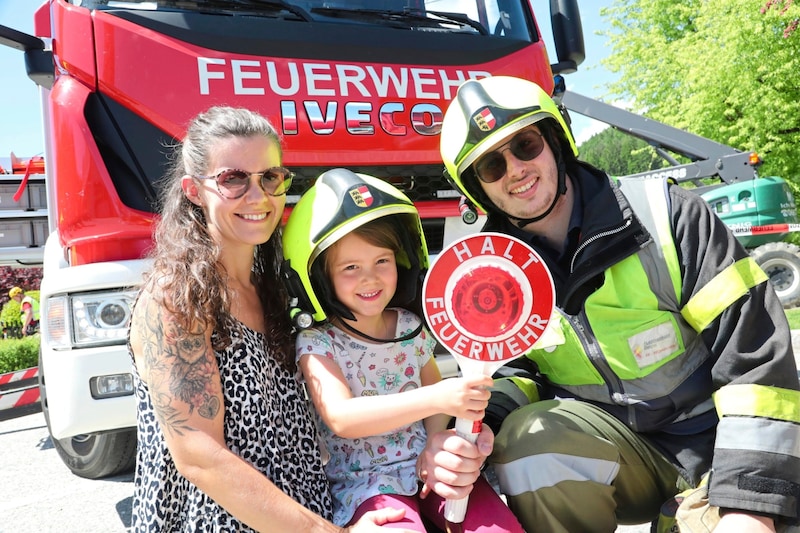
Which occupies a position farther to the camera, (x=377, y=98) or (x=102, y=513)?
(x=102, y=513)

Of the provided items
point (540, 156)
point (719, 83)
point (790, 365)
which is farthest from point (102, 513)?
point (719, 83)

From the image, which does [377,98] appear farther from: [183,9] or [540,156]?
[540,156]

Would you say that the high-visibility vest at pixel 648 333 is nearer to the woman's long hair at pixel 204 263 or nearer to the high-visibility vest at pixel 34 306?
the woman's long hair at pixel 204 263

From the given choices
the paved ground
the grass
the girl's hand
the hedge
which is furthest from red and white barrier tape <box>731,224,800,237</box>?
the hedge

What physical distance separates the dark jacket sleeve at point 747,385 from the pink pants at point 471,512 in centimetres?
53

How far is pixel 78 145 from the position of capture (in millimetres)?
2777

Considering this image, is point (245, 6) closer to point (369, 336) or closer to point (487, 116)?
point (487, 116)

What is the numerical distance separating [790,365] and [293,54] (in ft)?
7.50

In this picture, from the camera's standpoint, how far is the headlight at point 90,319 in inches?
104

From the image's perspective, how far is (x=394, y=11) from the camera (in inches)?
138

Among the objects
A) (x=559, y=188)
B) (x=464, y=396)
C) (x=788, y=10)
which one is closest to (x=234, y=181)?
(x=464, y=396)

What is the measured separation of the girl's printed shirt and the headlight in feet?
3.33

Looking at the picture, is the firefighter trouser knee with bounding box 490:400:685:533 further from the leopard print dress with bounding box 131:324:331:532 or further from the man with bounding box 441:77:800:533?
the leopard print dress with bounding box 131:324:331:532

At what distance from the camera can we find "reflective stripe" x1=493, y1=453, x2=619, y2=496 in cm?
195
